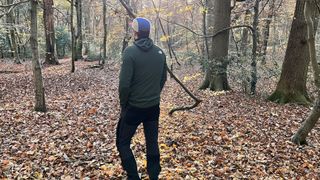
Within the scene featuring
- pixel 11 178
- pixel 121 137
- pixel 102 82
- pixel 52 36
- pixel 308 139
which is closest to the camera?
pixel 121 137

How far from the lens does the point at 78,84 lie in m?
16.2

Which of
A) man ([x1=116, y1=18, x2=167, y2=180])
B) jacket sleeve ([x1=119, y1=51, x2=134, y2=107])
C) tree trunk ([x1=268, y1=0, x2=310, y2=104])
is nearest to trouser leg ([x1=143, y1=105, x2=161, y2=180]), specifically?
man ([x1=116, y1=18, x2=167, y2=180])

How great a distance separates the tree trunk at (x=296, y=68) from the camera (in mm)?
10867

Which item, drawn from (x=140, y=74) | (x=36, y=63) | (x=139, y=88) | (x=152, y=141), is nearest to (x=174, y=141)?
(x=152, y=141)

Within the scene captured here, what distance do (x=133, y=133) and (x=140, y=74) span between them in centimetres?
88

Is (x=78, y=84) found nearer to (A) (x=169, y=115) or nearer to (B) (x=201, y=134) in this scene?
(A) (x=169, y=115)

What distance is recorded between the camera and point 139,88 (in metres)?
4.46

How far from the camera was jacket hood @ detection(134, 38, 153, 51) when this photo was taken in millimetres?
4414

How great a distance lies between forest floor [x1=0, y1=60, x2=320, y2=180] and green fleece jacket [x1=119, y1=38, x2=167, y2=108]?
1.64 meters

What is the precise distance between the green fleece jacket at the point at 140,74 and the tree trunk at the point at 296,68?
7996 mm

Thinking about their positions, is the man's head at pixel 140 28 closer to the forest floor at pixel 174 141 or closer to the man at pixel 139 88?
the man at pixel 139 88

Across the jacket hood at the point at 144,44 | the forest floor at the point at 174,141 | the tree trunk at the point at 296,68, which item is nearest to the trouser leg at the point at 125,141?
the forest floor at the point at 174,141

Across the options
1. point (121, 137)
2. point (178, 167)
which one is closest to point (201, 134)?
point (178, 167)

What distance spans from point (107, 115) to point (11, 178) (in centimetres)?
477
